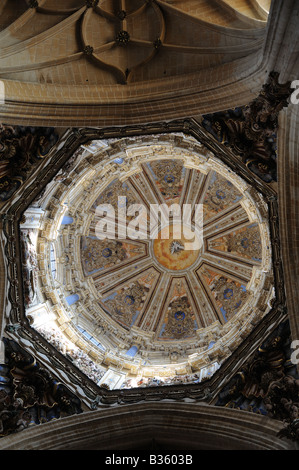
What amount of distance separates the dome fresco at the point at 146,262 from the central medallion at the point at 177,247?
47mm

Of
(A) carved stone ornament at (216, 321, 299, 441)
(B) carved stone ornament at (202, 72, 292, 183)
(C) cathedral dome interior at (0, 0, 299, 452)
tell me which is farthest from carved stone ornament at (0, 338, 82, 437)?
(B) carved stone ornament at (202, 72, 292, 183)

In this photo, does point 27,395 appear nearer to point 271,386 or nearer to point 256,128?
point 271,386

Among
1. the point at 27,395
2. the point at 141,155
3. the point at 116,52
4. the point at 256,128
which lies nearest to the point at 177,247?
the point at 141,155

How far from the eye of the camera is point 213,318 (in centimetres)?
1672

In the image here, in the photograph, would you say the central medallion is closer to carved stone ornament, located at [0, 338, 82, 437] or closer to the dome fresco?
the dome fresco

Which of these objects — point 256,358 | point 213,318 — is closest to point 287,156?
point 256,358

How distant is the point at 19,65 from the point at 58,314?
23.3ft

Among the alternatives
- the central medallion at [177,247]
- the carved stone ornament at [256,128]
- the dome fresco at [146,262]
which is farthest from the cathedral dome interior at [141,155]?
the central medallion at [177,247]

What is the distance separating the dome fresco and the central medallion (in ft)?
0.15

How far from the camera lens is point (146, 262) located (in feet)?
64.6

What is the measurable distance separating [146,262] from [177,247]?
1.62 m

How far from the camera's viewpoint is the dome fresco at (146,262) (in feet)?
37.2

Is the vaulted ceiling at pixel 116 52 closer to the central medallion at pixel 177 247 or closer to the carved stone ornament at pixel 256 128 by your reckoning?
the carved stone ornament at pixel 256 128
